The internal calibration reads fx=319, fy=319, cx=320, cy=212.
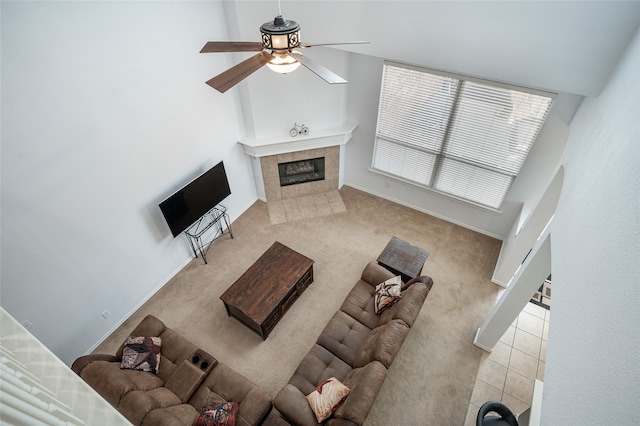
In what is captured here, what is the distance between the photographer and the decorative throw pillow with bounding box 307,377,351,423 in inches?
117

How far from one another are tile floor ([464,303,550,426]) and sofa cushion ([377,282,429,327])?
4.40ft

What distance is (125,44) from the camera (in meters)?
3.33

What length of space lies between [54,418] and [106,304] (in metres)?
4.07

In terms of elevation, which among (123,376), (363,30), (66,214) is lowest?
(123,376)

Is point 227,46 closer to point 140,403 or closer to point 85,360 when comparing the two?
point 140,403

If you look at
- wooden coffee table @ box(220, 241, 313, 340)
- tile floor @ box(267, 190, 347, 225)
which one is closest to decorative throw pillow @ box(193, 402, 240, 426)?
wooden coffee table @ box(220, 241, 313, 340)

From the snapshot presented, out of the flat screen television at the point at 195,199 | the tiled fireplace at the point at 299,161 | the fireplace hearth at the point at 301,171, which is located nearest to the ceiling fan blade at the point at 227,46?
the flat screen television at the point at 195,199

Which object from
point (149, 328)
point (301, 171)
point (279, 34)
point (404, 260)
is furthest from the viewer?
point (301, 171)

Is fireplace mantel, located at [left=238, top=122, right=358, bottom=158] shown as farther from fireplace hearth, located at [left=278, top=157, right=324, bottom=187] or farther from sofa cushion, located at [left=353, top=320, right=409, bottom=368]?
sofa cushion, located at [left=353, top=320, right=409, bottom=368]

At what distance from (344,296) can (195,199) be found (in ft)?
8.61

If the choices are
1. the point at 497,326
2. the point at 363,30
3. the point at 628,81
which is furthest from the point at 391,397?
the point at 363,30

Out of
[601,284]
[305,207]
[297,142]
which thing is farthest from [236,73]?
[305,207]

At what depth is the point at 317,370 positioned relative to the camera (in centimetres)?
354

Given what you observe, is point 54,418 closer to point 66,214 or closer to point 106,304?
point 66,214
